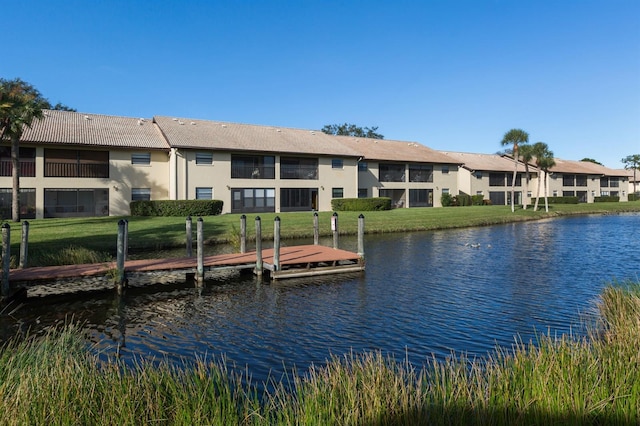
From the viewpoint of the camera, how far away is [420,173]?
53062 millimetres

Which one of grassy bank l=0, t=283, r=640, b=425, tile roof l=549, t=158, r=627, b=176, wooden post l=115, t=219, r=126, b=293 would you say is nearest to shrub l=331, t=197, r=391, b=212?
wooden post l=115, t=219, r=126, b=293

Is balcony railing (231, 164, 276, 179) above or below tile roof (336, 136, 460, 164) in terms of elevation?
below

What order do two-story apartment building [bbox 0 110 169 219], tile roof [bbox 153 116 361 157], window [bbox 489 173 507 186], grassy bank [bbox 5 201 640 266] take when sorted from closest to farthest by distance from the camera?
grassy bank [bbox 5 201 640 266] → two-story apartment building [bbox 0 110 169 219] → tile roof [bbox 153 116 361 157] → window [bbox 489 173 507 186]

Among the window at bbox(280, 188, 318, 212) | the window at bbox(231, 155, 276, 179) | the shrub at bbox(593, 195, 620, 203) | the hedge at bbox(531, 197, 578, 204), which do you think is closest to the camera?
the window at bbox(231, 155, 276, 179)

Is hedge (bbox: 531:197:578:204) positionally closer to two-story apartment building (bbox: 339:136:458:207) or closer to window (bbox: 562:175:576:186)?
window (bbox: 562:175:576:186)

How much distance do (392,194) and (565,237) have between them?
24840 mm

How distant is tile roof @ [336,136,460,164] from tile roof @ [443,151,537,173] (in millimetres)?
6681

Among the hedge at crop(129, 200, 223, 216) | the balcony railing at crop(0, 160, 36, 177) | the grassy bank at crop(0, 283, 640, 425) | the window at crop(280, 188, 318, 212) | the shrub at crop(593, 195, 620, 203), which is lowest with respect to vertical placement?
the grassy bank at crop(0, 283, 640, 425)

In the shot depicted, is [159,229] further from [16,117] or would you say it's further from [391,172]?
[391,172]

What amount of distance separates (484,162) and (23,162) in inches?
2155

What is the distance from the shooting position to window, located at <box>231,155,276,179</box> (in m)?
39.8

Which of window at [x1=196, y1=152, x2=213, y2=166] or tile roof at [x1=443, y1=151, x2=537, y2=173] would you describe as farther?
tile roof at [x1=443, y1=151, x2=537, y2=173]

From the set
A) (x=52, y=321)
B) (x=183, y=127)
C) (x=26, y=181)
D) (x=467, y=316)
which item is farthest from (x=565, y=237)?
(x=26, y=181)

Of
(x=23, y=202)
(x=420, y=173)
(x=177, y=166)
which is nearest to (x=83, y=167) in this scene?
(x=23, y=202)
